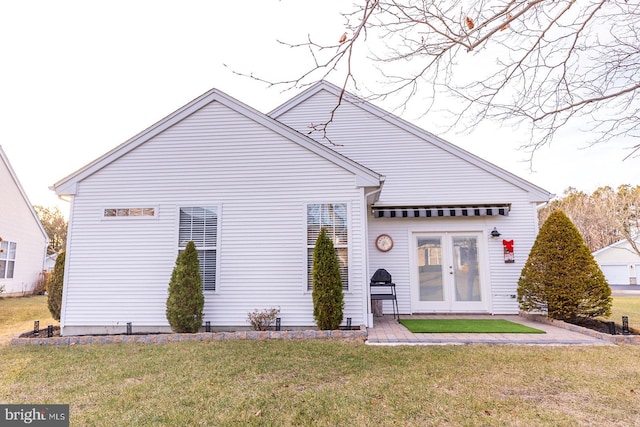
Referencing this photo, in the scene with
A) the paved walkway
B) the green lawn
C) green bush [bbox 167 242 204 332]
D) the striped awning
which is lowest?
the green lawn

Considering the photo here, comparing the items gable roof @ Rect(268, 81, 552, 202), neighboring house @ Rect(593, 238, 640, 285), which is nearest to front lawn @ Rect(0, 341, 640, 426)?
gable roof @ Rect(268, 81, 552, 202)

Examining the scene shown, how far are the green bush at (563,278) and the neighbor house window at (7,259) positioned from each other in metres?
20.1

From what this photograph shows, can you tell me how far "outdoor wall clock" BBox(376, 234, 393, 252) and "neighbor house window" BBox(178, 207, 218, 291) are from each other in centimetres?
436

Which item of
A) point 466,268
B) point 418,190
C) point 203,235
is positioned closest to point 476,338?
point 466,268

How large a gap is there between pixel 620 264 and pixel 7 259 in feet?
132

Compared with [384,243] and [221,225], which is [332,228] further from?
[384,243]

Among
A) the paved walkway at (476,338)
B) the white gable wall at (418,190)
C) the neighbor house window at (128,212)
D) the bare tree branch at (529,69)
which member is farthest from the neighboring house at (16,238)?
the bare tree branch at (529,69)

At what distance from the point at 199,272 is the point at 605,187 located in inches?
1162

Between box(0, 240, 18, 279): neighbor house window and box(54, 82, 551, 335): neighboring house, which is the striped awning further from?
box(0, 240, 18, 279): neighbor house window

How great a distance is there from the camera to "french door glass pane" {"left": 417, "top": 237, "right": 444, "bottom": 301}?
967cm

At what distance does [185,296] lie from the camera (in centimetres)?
679

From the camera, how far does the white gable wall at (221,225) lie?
23.8 feet

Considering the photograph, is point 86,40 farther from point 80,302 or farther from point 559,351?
point 559,351

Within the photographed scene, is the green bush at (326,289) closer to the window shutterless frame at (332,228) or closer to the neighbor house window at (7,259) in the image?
the window shutterless frame at (332,228)
